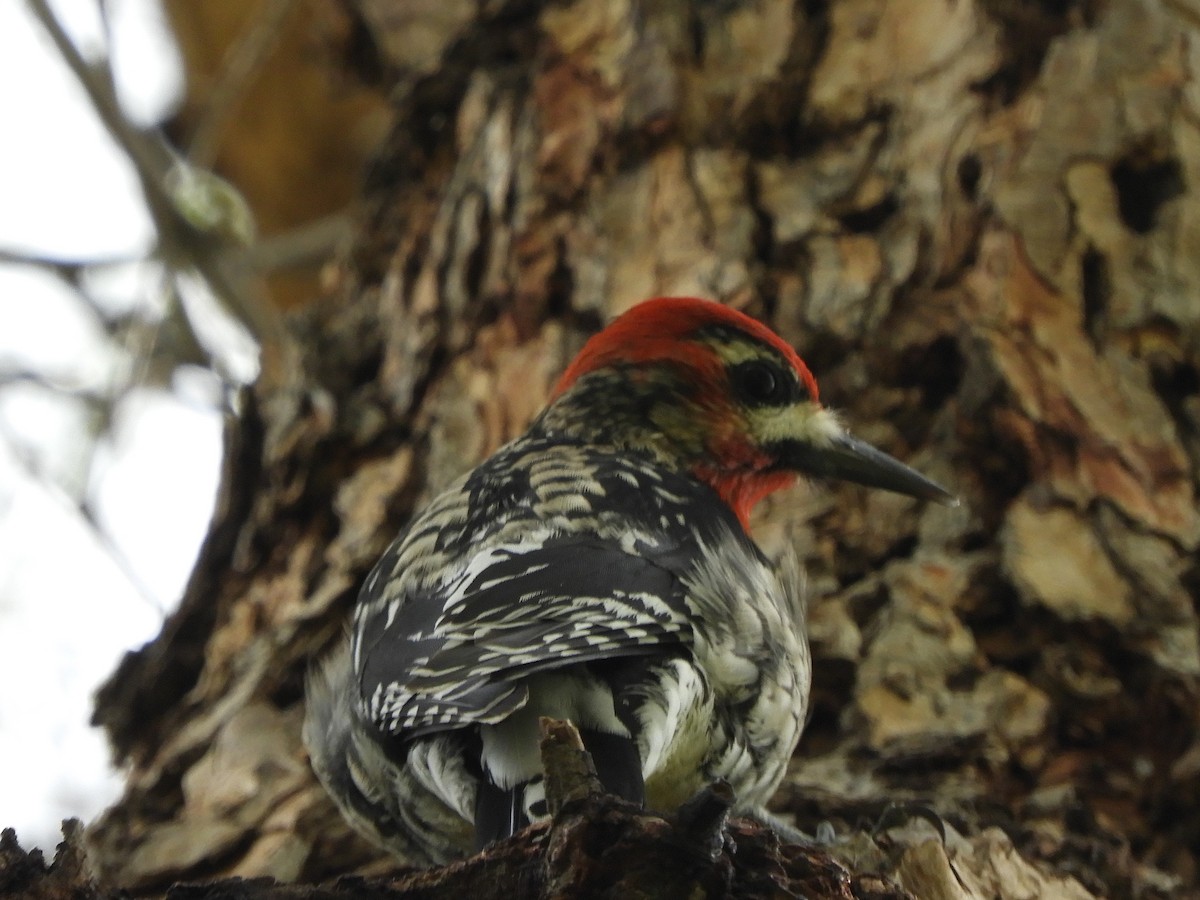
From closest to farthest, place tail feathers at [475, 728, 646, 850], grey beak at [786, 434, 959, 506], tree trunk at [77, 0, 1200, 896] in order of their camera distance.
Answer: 1. tail feathers at [475, 728, 646, 850]
2. tree trunk at [77, 0, 1200, 896]
3. grey beak at [786, 434, 959, 506]

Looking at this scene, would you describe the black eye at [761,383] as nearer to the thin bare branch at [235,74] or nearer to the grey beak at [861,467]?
the grey beak at [861,467]

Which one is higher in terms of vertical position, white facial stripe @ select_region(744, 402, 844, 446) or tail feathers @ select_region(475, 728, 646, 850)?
tail feathers @ select_region(475, 728, 646, 850)

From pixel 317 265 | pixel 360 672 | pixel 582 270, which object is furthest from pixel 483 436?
pixel 317 265

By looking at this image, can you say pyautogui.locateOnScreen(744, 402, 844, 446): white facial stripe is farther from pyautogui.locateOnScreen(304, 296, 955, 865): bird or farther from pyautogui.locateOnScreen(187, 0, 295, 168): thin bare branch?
pyautogui.locateOnScreen(187, 0, 295, 168): thin bare branch

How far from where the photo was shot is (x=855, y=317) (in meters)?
2.87

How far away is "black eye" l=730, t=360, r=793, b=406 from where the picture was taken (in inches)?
105

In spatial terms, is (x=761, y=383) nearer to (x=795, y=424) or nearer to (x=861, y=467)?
(x=795, y=424)

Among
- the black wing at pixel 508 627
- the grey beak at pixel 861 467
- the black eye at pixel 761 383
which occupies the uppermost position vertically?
the black wing at pixel 508 627

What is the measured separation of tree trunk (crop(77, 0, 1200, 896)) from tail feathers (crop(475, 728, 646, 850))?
0.37 metres

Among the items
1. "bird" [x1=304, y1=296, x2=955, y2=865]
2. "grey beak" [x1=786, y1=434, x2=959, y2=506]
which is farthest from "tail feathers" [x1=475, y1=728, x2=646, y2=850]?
"grey beak" [x1=786, y1=434, x2=959, y2=506]

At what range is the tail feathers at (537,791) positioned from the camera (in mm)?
1676

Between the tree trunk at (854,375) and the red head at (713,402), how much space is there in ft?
0.47

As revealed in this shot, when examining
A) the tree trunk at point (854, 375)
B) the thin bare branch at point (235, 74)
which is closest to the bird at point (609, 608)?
the tree trunk at point (854, 375)

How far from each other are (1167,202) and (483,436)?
1532 mm
